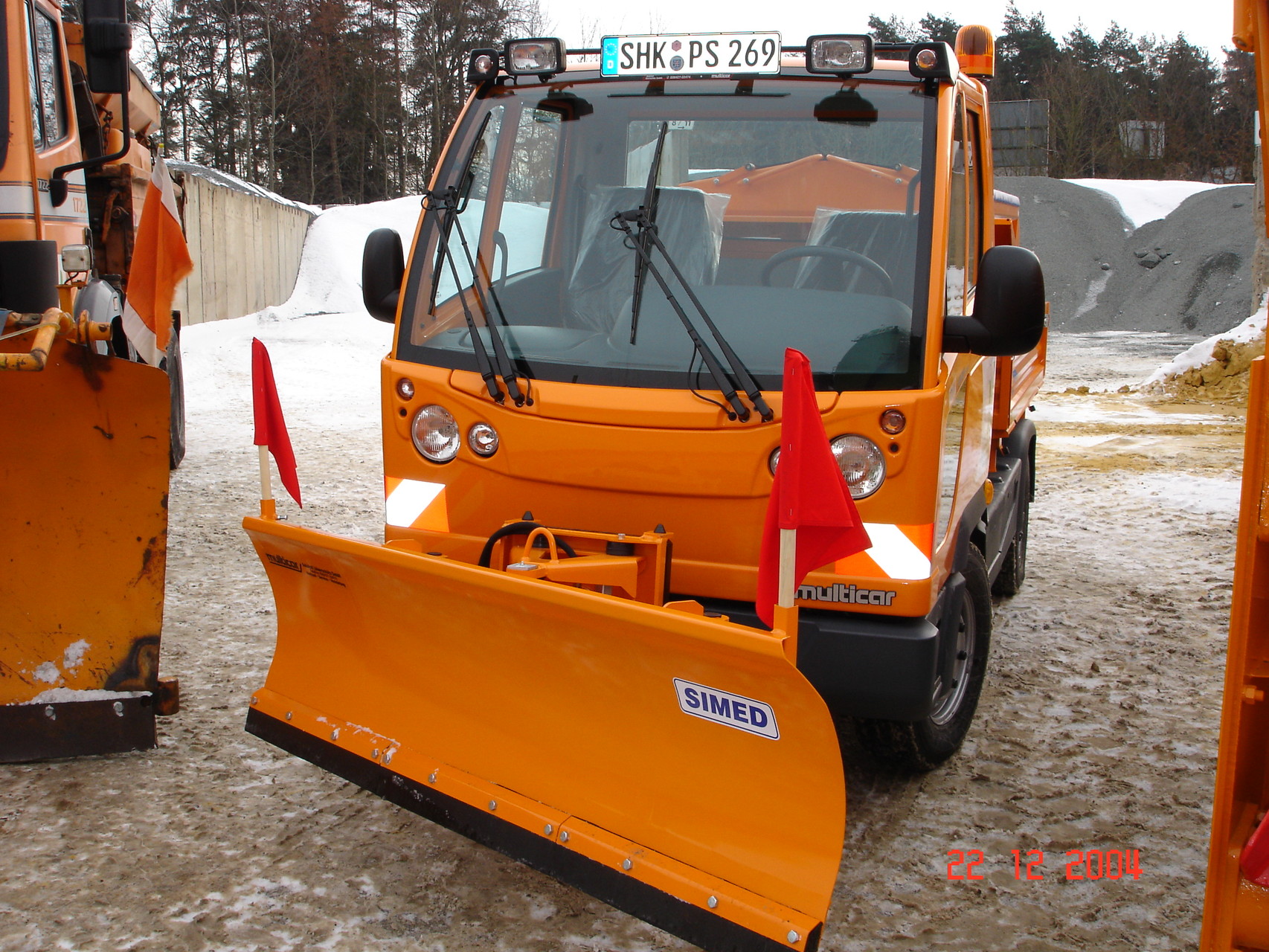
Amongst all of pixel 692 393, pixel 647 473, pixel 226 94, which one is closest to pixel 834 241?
pixel 692 393

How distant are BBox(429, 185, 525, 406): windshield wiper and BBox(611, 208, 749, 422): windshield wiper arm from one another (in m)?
0.44

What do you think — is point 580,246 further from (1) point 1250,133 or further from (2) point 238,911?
(1) point 1250,133

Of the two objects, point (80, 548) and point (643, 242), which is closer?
point (643, 242)

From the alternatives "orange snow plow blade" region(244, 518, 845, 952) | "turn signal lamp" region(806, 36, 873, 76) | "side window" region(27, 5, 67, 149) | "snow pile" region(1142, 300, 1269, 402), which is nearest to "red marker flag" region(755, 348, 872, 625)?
"orange snow plow blade" region(244, 518, 845, 952)

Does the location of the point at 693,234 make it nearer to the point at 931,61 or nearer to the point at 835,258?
the point at 835,258

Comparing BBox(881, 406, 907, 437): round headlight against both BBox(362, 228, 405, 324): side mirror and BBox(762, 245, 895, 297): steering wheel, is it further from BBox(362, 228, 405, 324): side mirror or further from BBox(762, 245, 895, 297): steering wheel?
BBox(362, 228, 405, 324): side mirror

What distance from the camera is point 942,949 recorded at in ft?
8.31

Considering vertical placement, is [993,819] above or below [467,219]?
below

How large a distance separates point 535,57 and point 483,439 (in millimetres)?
1206

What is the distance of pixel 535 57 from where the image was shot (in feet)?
10.9

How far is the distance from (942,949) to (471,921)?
1126 mm

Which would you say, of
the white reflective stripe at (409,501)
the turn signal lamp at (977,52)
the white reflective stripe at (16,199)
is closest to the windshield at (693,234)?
the white reflective stripe at (409,501)

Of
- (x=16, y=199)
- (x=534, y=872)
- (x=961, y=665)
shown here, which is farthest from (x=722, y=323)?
(x=16, y=199)

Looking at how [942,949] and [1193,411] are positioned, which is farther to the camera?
[1193,411]
